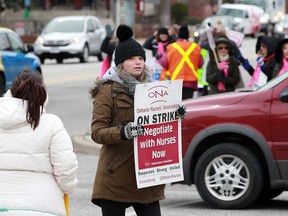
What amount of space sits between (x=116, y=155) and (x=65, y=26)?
33.2m

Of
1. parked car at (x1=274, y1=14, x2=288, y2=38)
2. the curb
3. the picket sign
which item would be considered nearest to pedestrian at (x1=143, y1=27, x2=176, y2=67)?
the picket sign

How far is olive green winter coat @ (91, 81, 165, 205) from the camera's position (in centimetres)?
671

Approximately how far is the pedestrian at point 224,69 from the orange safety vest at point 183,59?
806 millimetres

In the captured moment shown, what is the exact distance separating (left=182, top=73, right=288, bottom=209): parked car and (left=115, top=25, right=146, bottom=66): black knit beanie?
3.46 m

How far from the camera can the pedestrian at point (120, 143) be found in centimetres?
671

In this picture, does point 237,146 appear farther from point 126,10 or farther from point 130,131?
point 126,10

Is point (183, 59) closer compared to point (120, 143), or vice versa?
point (120, 143)

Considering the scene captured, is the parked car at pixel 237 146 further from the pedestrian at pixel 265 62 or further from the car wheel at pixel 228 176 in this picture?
the pedestrian at pixel 265 62

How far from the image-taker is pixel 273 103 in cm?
1018

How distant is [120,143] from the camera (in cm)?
674

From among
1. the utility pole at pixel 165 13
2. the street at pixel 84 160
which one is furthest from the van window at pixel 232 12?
the street at pixel 84 160

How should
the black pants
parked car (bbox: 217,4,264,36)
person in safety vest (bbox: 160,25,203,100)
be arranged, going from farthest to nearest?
1. parked car (bbox: 217,4,264,36)
2. person in safety vest (bbox: 160,25,203,100)
3. the black pants

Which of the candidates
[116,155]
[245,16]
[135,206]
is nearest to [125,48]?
[116,155]

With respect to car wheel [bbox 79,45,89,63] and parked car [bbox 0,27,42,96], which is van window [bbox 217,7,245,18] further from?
parked car [bbox 0,27,42,96]
